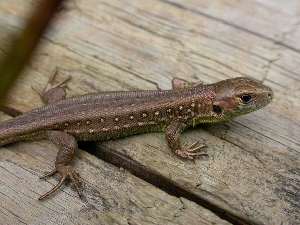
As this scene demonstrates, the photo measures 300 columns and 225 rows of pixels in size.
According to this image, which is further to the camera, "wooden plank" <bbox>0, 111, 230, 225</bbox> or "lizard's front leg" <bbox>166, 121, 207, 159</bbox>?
"lizard's front leg" <bbox>166, 121, 207, 159</bbox>

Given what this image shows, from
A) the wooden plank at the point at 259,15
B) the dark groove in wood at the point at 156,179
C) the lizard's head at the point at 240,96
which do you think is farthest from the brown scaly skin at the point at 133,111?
the wooden plank at the point at 259,15

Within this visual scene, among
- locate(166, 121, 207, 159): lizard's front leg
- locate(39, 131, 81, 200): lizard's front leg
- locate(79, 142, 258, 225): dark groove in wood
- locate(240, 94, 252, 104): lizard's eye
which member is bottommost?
locate(39, 131, 81, 200): lizard's front leg

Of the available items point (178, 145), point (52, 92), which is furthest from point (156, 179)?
point (52, 92)

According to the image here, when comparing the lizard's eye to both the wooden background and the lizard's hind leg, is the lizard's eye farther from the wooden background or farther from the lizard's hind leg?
the lizard's hind leg

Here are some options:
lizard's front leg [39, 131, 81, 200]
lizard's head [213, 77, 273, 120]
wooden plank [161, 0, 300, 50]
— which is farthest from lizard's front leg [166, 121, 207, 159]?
wooden plank [161, 0, 300, 50]

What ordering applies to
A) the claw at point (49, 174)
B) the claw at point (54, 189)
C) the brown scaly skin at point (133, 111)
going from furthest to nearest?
the brown scaly skin at point (133, 111) → the claw at point (49, 174) → the claw at point (54, 189)

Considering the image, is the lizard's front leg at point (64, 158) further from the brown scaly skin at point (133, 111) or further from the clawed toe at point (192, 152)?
the clawed toe at point (192, 152)

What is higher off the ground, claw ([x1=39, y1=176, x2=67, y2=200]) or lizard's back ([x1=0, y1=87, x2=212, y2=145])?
lizard's back ([x1=0, y1=87, x2=212, y2=145])
